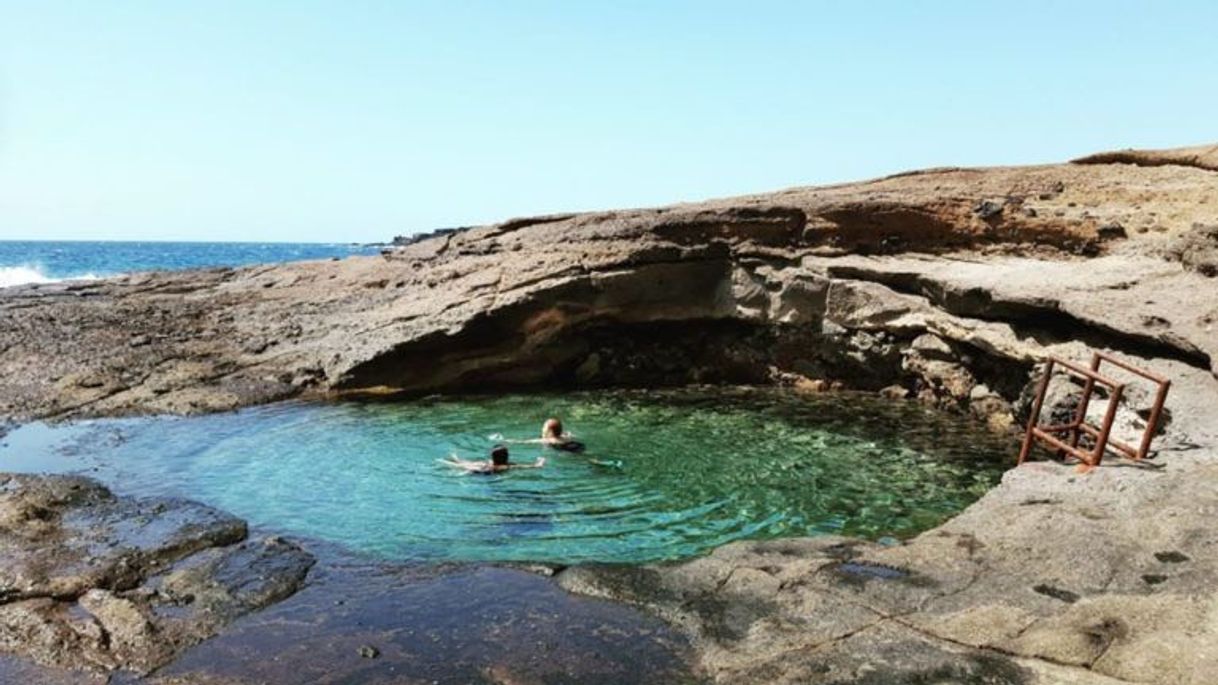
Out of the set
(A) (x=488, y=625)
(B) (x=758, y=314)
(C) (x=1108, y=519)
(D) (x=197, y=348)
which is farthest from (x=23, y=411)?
(C) (x=1108, y=519)

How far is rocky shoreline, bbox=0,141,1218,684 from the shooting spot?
18.1ft

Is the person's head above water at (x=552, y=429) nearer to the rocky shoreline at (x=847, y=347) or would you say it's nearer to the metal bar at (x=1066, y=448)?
the rocky shoreline at (x=847, y=347)

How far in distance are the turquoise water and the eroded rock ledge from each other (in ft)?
2.51

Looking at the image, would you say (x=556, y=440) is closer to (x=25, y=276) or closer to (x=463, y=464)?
(x=463, y=464)

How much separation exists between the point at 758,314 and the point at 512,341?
4.67m

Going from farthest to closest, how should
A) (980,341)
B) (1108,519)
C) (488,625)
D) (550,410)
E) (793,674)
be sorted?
1. (550,410)
2. (980,341)
3. (1108,519)
4. (488,625)
5. (793,674)

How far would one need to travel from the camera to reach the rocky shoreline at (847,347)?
5516 millimetres

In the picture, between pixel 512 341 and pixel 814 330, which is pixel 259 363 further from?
pixel 814 330

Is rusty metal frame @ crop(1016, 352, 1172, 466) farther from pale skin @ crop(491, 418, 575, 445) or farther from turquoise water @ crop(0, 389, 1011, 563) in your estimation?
pale skin @ crop(491, 418, 575, 445)

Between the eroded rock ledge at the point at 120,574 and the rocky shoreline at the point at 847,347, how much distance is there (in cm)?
271

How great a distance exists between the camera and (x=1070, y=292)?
11.8 m

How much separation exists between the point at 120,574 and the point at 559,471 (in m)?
5.20

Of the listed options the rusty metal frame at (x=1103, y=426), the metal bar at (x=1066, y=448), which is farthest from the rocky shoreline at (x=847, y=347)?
the metal bar at (x=1066, y=448)

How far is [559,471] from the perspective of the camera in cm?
1105
